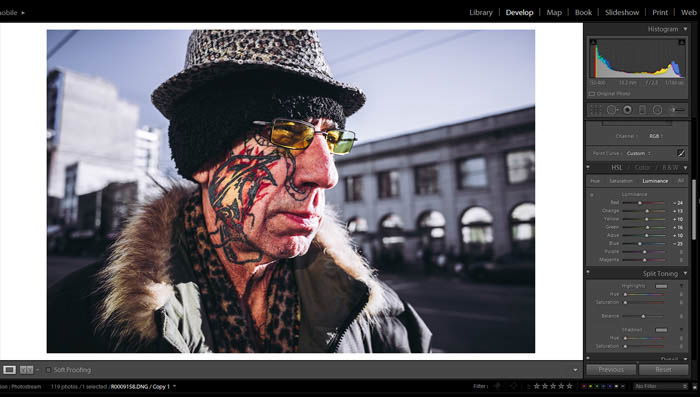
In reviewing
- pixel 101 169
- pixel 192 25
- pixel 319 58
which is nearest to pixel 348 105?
pixel 319 58

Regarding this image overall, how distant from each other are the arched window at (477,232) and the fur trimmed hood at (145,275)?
444 inches

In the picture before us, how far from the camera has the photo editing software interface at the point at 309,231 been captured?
1502mm

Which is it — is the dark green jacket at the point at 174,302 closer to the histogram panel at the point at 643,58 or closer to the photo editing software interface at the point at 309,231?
the photo editing software interface at the point at 309,231

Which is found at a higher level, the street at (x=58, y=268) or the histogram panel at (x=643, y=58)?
the histogram panel at (x=643, y=58)

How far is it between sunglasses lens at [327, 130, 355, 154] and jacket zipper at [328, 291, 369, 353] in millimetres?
708

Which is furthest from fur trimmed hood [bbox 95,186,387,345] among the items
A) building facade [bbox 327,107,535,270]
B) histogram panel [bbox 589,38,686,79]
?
building facade [bbox 327,107,535,270]

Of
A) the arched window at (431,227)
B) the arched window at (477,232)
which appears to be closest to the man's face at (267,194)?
the arched window at (477,232)

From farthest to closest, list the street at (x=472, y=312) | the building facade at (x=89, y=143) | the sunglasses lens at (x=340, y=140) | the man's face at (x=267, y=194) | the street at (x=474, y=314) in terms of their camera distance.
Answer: the street at (x=474, y=314), the street at (x=472, y=312), the building facade at (x=89, y=143), the sunglasses lens at (x=340, y=140), the man's face at (x=267, y=194)

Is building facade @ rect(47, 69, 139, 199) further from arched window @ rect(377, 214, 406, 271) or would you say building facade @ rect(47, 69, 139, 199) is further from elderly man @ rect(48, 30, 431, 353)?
arched window @ rect(377, 214, 406, 271)

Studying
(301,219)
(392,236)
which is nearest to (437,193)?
(392,236)

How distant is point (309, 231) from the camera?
62.8 inches

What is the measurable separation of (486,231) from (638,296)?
11.3 meters

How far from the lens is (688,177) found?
1.86 m
